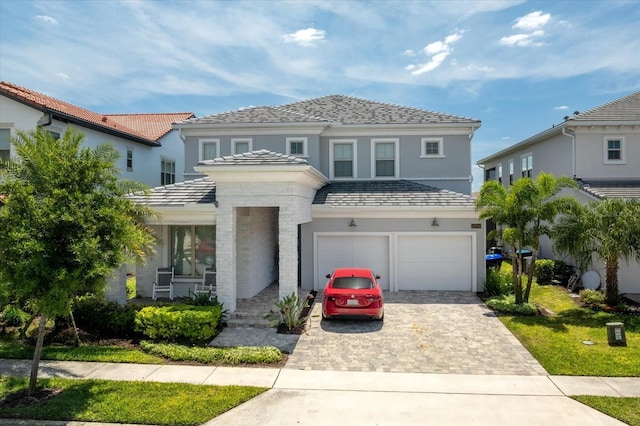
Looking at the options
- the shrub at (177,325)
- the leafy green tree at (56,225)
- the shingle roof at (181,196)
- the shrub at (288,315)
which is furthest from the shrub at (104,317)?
the shrub at (288,315)

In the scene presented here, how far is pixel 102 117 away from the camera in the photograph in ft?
74.0

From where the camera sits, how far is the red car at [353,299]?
1116 centimetres

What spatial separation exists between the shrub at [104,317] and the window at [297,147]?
9688mm

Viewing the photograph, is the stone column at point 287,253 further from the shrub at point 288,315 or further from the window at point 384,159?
the window at point 384,159

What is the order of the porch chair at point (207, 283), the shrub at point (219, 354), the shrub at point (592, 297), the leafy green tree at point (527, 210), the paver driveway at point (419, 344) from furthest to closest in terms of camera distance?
1. the porch chair at point (207, 283)
2. the shrub at point (592, 297)
3. the leafy green tree at point (527, 210)
4. the shrub at point (219, 354)
5. the paver driveway at point (419, 344)

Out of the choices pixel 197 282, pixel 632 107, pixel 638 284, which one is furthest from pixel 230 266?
Answer: pixel 632 107

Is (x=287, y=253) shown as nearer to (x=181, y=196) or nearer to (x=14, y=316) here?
(x=181, y=196)

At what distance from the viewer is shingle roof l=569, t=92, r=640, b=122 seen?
691 inches

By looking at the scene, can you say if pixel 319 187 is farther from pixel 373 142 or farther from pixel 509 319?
pixel 509 319

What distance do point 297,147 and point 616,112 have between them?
1487cm

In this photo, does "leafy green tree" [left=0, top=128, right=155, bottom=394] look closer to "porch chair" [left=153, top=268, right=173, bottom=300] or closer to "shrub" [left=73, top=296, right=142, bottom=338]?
"shrub" [left=73, top=296, right=142, bottom=338]

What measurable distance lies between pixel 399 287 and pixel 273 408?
969 cm

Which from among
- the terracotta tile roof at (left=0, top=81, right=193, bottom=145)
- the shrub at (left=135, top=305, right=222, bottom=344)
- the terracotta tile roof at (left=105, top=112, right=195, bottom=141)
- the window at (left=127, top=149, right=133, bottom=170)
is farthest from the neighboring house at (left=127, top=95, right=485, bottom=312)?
the terracotta tile roof at (left=105, top=112, right=195, bottom=141)

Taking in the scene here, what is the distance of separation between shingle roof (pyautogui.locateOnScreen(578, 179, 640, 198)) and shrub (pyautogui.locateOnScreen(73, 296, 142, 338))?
17.2 meters
